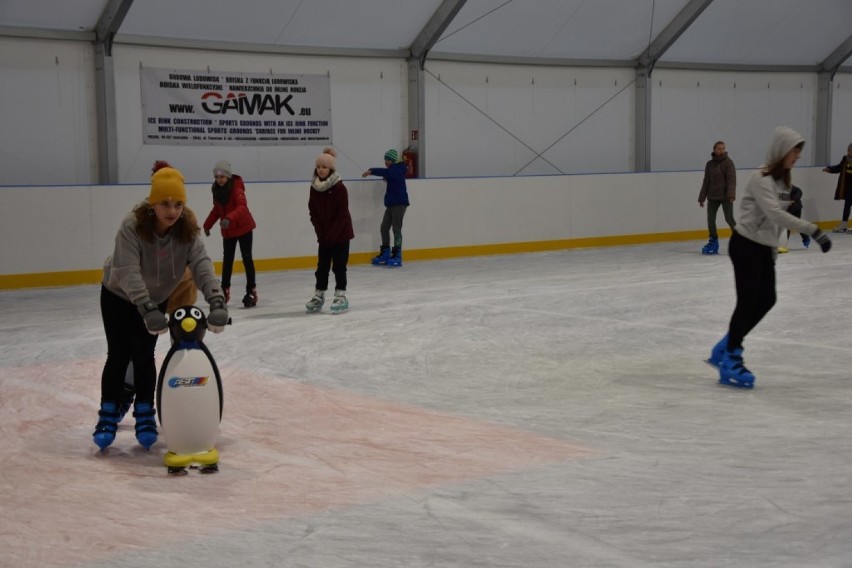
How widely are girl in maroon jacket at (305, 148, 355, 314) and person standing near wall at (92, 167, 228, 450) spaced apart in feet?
15.6

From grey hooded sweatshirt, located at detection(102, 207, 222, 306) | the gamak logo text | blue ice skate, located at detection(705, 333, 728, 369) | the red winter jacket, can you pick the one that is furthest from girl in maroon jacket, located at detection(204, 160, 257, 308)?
the gamak logo text

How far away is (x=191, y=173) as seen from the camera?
50.9ft

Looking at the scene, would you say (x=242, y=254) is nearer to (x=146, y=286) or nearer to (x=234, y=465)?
(x=146, y=286)

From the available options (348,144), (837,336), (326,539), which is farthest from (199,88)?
(326,539)

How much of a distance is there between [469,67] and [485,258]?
3.69m

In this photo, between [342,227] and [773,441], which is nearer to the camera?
[773,441]

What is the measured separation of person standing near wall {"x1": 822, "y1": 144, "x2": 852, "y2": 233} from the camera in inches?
774

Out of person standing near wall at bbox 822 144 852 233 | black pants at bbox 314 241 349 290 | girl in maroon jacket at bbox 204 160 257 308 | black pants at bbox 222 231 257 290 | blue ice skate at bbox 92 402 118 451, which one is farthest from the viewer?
person standing near wall at bbox 822 144 852 233

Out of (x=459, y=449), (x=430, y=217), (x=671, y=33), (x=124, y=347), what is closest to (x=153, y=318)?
(x=124, y=347)

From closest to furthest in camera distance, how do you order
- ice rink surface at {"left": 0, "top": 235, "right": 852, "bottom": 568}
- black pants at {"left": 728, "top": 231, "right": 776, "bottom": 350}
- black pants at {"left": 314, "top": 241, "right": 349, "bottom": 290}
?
ice rink surface at {"left": 0, "top": 235, "right": 852, "bottom": 568}, black pants at {"left": 728, "top": 231, "right": 776, "bottom": 350}, black pants at {"left": 314, "top": 241, "right": 349, "bottom": 290}

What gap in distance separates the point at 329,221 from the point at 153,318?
5.36m

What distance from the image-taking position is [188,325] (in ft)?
16.1

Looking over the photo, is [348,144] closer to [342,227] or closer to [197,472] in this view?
[342,227]

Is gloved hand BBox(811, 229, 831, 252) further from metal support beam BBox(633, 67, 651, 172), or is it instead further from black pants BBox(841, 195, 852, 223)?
black pants BBox(841, 195, 852, 223)
